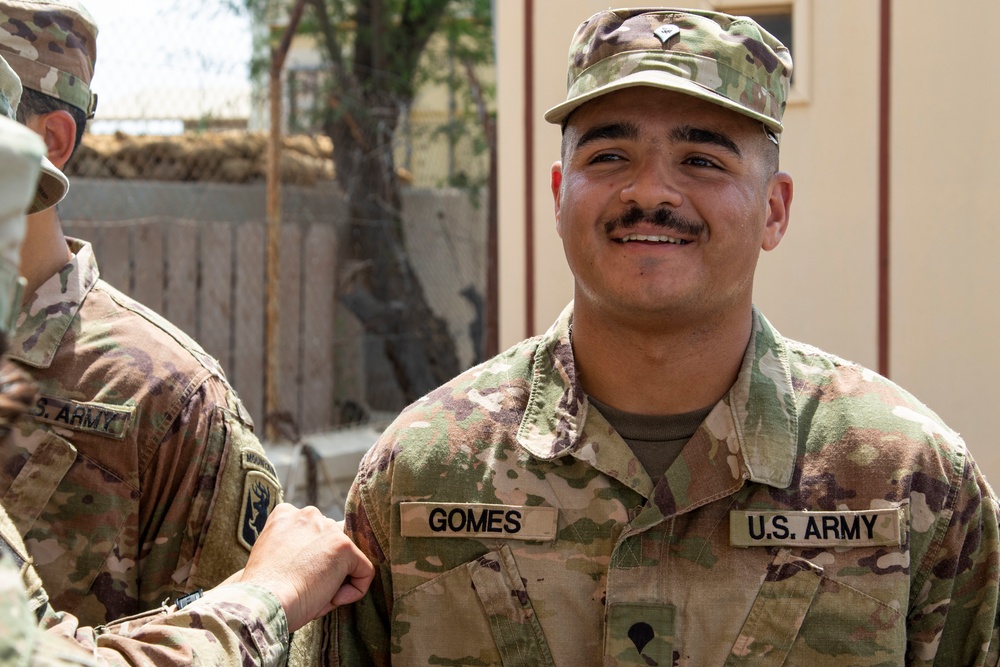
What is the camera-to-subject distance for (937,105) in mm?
4391

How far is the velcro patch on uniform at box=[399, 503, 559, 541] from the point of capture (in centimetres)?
207

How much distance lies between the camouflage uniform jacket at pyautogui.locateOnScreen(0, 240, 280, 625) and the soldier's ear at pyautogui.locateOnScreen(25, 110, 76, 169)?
0.83ft

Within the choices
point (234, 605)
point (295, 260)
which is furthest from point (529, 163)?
point (234, 605)

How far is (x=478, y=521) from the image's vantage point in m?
2.10

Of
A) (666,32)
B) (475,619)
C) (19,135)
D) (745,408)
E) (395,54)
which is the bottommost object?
(475,619)

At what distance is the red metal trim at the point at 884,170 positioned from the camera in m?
4.42

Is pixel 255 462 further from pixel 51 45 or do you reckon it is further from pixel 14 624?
pixel 14 624

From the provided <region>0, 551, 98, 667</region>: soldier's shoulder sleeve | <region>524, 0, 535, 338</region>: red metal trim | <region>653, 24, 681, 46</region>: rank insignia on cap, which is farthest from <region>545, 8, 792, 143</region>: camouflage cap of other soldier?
<region>524, 0, 535, 338</region>: red metal trim

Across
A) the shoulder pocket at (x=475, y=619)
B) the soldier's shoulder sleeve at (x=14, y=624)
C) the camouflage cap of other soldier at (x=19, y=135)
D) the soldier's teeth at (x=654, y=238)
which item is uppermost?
the camouflage cap of other soldier at (x=19, y=135)

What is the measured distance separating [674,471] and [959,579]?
0.53m

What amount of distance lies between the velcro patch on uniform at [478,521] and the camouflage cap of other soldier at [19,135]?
831 mm

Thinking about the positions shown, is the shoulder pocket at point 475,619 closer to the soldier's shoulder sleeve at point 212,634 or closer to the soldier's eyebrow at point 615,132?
the soldier's shoulder sleeve at point 212,634

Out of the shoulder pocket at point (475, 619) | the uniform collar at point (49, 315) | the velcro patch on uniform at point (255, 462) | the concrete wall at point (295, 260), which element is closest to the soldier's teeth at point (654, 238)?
the shoulder pocket at point (475, 619)

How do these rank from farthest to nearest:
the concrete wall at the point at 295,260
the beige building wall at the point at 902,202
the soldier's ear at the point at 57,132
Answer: the concrete wall at the point at 295,260
the beige building wall at the point at 902,202
the soldier's ear at the point at 57,132
